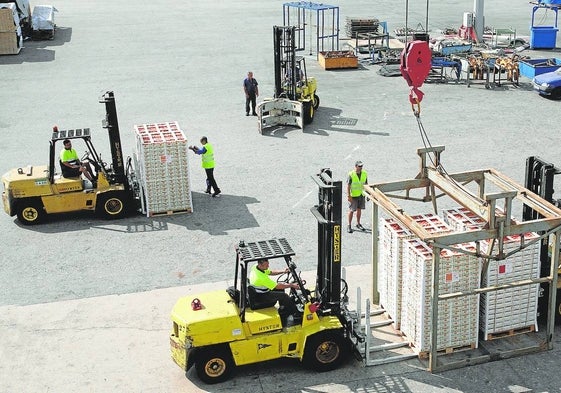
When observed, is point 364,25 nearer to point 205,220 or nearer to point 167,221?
point 205,220

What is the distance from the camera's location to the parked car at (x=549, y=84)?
28328 mm

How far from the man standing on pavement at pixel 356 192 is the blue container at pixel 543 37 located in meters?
23.1

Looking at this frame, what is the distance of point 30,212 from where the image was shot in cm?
1839

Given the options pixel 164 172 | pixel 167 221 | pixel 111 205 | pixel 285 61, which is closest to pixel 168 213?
pixel 167 221

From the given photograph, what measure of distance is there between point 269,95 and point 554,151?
11228mm

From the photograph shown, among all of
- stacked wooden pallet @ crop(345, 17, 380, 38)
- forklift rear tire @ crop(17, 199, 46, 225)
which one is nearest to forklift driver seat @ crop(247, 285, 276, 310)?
forklift rear tire @ crop(17, 199, 46, 225)

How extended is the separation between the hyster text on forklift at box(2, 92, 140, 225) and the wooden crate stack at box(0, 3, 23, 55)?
68.4ft

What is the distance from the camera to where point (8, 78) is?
1315 inches

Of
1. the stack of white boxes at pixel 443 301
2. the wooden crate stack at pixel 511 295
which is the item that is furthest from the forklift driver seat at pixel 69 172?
the wooden crate stack at pixel 511 295

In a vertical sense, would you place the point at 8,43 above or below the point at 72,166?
above

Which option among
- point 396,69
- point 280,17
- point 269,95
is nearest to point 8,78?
point 269,95

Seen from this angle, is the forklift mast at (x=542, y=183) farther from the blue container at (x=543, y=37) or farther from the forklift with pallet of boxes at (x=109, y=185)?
the blue container at (x=543, y=37)

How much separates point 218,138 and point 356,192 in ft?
27.1

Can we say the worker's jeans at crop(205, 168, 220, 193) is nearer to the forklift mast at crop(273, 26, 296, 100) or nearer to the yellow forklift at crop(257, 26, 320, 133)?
the yellow forklift at crop(257, 26, 320, 133)
